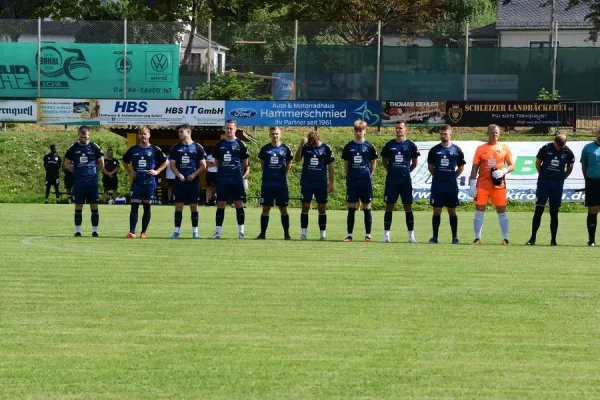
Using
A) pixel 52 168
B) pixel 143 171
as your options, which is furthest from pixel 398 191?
pixel 52 168

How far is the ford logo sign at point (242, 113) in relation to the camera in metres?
38.5

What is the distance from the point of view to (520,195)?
36.0 m

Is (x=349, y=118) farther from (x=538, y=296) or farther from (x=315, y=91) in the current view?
(x=538, y=296)

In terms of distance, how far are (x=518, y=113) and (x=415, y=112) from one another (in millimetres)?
3482

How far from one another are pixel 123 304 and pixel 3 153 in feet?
98.7

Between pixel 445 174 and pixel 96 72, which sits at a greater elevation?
pixel 96 72

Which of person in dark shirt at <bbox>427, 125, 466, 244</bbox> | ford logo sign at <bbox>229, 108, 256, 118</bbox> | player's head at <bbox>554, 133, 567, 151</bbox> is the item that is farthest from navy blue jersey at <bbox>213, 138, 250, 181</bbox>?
ford logo sign at <bbox>229, 108, 256, 118</bbox>

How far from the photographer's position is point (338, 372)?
7980 millimetres

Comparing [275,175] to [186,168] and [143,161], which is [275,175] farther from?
[143,161]

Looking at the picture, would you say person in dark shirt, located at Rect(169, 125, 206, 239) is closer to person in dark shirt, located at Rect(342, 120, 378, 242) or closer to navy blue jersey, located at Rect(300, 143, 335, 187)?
navy blue jersey, located at Rect(300, 143, 335, 187)

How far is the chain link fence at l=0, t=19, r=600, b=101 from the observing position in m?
39.9

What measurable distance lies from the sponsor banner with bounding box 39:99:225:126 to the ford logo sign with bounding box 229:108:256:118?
387 mm

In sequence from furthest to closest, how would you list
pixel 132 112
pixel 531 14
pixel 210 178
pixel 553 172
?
pixel 531 14, pixel 132 112, pixel 210 178, pixel 553 172

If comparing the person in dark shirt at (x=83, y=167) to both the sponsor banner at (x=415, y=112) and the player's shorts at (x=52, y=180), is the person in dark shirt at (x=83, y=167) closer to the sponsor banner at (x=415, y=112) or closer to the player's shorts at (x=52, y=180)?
the player's shorts at (x=52, y=180)
